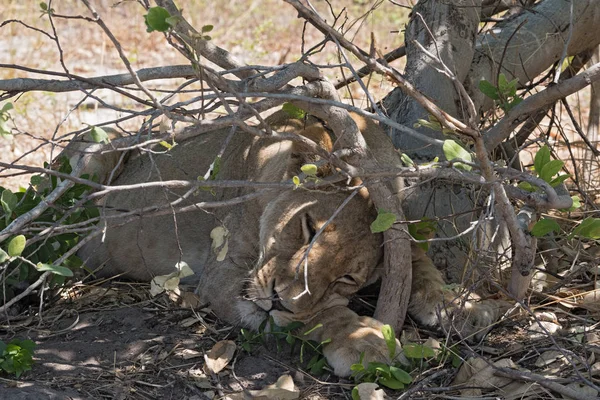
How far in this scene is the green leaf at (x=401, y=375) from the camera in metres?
2.74

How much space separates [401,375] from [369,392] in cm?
15

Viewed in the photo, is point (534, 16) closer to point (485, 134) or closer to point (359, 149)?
point (485, 134)

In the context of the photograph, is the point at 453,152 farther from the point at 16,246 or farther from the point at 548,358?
the point at 16,246

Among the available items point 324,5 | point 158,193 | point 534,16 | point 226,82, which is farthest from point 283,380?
point 324,5

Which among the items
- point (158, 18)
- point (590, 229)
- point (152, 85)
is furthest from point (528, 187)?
point (152, 85)

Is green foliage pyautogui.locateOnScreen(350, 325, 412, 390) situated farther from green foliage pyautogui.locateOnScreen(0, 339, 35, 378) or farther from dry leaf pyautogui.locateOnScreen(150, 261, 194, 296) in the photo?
green foliage pyautogui.locateOnScreen(0, 339, 35, 378)

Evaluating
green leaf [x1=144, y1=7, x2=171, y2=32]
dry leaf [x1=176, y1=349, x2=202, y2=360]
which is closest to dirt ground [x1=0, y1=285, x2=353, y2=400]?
dry leaf [x1=176, y1=349, x2=202, y2=360]

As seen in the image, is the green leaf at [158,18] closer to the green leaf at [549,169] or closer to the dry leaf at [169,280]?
the dry leaf at [169,280]

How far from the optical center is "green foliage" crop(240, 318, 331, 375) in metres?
2.97

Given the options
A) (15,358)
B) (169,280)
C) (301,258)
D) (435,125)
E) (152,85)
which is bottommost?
(15,358)

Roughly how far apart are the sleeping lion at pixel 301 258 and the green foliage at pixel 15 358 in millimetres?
551

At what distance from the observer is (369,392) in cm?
267

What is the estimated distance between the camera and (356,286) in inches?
125

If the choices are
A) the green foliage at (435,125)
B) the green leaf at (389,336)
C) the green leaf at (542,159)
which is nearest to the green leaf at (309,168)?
the green foliage at (435,125)
